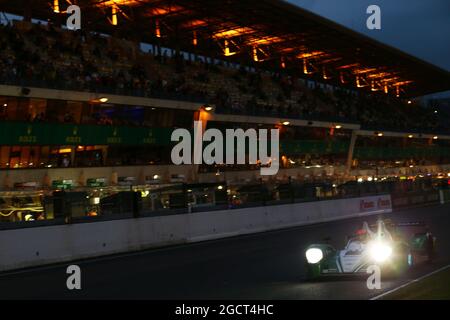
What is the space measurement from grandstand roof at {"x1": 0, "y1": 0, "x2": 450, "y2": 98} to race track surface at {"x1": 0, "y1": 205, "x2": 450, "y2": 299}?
26701 mm

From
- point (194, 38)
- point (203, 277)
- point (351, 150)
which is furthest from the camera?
point (351, 150)

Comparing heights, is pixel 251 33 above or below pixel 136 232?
above

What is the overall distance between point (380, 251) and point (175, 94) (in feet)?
89.1

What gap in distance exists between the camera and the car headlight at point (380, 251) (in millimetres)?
10789

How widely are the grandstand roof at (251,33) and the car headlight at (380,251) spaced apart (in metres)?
32.6

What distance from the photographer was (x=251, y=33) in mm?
49781

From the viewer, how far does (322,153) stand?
53.8 m

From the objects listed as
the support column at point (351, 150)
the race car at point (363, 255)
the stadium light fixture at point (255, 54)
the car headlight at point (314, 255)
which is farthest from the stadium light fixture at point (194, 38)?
the car headlight at point (314, 255)

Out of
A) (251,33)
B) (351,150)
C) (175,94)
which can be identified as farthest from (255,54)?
(175,94)

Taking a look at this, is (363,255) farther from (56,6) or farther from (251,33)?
(251,33)

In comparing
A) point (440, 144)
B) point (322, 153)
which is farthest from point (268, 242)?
point (440, 144)

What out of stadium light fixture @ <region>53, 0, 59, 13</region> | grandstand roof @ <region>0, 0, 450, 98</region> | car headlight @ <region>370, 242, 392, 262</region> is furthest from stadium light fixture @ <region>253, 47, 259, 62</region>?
car headlight @ <region>370, 242, 392, 262</region>

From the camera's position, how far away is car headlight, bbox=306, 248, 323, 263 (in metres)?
11.0
